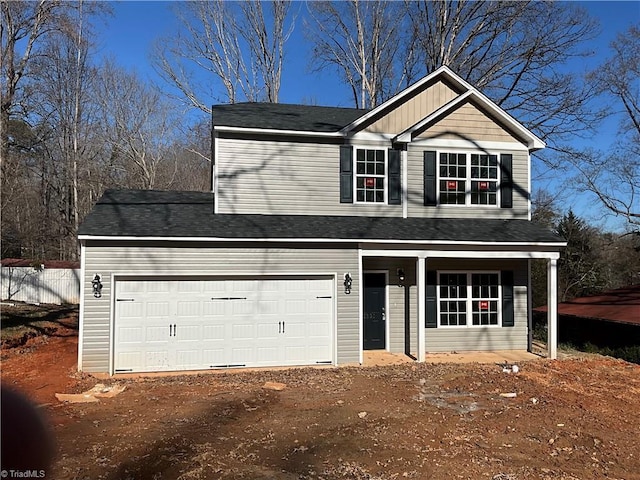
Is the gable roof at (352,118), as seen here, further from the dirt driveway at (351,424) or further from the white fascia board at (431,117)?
the dirt driveway at (351,424)

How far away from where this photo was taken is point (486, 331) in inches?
503

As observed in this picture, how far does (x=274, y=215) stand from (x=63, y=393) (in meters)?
5.94

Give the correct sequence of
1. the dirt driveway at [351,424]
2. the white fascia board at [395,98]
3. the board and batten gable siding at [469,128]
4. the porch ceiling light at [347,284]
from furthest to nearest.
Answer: the board and batten gable siding at [469,128], the white fascia board at [395,98], the porch ceiling light at [347,284], the dirt driveway at [351,424]

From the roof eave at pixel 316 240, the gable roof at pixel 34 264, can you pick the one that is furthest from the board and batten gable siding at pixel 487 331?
the gable roof at pixel 34 264

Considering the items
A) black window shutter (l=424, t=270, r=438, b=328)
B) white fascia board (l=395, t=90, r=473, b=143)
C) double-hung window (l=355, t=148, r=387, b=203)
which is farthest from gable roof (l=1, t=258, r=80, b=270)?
white fascia board (l=395, t=90, r=473, b=143)

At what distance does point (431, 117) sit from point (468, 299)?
16.3ft

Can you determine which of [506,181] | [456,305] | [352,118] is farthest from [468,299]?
[352,118]

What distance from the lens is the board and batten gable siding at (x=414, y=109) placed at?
12578mm

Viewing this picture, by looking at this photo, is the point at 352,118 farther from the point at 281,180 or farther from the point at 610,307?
the point at 610,307

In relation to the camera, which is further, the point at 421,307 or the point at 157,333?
the point at 421,307

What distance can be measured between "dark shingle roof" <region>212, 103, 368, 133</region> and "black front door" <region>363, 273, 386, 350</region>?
4.07 metres

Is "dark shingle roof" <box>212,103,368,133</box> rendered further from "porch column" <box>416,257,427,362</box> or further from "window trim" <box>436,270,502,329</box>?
"window trim" <box>436,270,502,329</box>

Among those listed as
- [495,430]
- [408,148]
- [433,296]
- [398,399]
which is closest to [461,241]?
[433,296]

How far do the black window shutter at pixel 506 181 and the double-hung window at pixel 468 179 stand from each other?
0.14m
